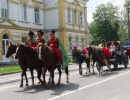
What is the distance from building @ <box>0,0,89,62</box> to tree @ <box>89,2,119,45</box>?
22.9 m

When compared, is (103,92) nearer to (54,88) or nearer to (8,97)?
(54,88)

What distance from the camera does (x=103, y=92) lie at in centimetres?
1002

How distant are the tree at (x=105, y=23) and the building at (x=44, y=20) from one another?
75.2ft

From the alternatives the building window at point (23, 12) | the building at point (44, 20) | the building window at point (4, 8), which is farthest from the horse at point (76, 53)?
the building window at point (23, 12)

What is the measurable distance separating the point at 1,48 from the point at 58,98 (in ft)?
74.7

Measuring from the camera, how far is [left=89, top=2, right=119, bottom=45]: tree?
6788cm

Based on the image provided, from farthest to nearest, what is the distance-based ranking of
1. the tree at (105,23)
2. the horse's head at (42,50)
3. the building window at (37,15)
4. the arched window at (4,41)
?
the tree at (105,23) < the building window at (37,15) < the arched window at (4,41) < the horse's head at (42,50)

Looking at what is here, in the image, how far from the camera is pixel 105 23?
70.2 metres

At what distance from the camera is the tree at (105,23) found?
67.9 meters

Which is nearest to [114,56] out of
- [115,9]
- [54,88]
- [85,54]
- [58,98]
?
[85,54]

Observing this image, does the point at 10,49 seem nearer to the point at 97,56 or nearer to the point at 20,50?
the point at 20,50

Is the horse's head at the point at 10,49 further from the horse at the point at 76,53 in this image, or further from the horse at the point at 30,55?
the horse at the point at 76,53

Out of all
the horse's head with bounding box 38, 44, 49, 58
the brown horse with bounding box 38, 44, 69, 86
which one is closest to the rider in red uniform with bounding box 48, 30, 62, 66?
the brown horse with bounding box 38, 44, 69, 86

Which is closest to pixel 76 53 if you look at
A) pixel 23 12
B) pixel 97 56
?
pixel 97 56
